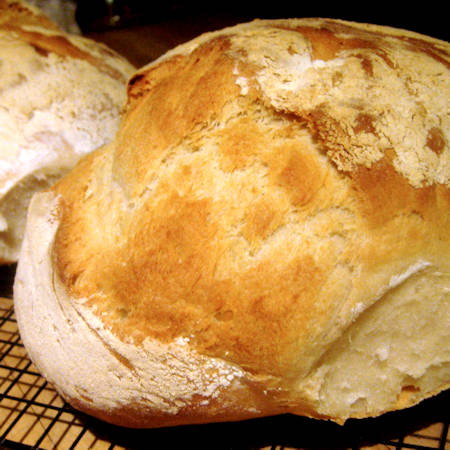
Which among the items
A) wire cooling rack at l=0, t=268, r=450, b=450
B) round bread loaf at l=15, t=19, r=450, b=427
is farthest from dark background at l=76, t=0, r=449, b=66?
wire cooling rack at l=0, t=268, r=450, b=450

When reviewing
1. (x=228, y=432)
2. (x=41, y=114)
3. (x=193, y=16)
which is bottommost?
(x=228, y=432)

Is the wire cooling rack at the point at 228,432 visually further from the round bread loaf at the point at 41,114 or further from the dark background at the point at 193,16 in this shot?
the dark background at the point at 193,16

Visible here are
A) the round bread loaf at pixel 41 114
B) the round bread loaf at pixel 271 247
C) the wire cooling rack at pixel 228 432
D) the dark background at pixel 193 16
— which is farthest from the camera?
the dark background at pixel 193 16

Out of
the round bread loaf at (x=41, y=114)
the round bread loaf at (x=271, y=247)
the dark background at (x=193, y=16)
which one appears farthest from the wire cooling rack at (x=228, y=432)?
the dark background at (x=193, y=16)

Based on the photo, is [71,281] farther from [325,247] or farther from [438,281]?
[438,281]

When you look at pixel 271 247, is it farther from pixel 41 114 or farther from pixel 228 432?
pixel 41 114

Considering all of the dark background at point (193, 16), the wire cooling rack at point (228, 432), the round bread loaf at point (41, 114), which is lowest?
the wire cooling rack at point (228, 432)

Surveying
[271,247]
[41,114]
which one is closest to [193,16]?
[41,114]

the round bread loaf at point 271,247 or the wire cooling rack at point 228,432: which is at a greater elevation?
the round bread loaf at point 271,247
